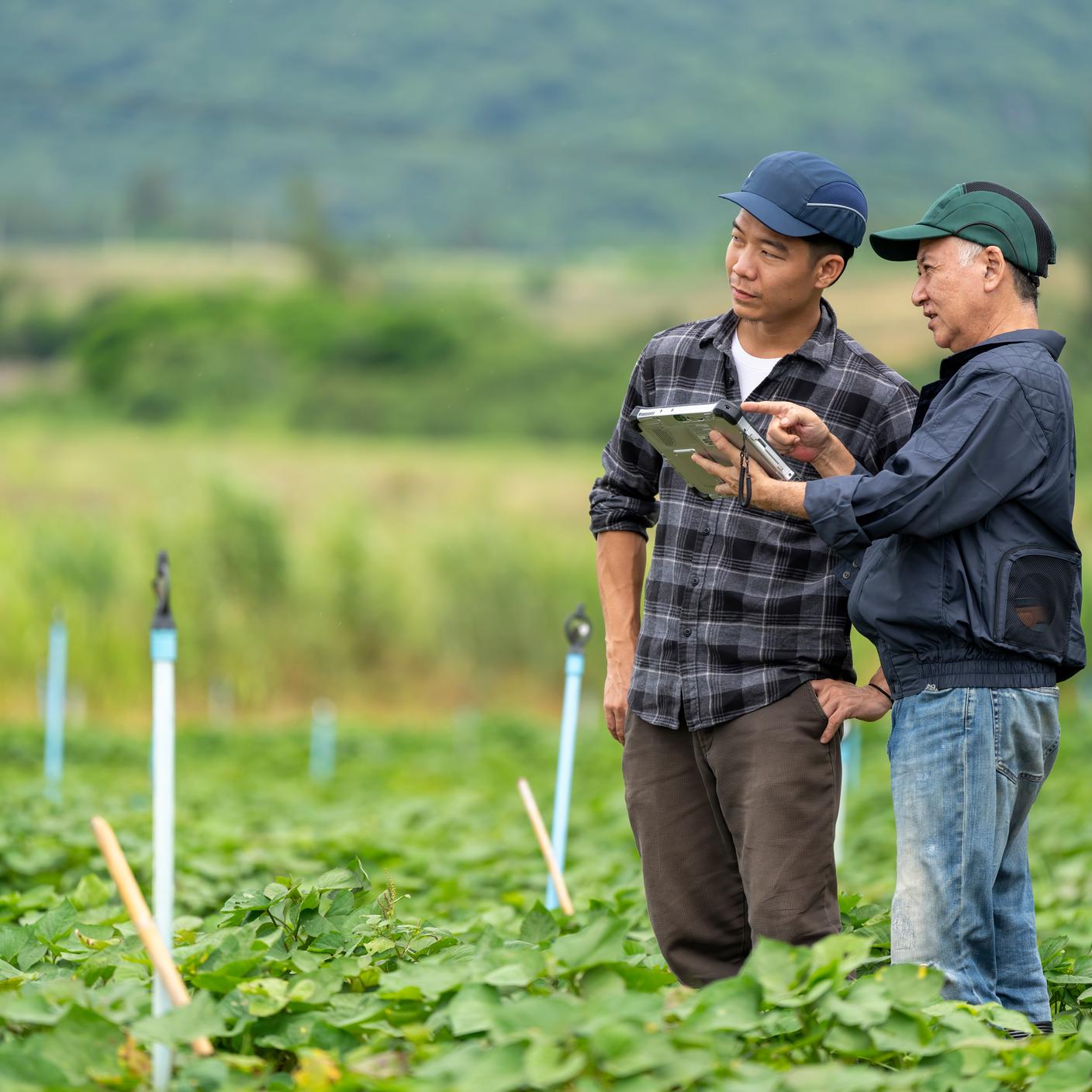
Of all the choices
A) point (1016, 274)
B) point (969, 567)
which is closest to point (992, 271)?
point (1016, 274)

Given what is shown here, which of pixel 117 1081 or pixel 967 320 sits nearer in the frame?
pixel 117 1081

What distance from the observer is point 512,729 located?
17391 millimetres

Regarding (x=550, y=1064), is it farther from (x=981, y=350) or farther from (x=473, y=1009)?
(x=981, y=350)

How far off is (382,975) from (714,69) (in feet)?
390

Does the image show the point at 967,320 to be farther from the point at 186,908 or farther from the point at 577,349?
the point at 577,349

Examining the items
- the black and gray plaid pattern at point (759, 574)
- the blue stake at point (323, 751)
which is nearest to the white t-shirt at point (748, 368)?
the black and gray plaid pattern at point (759, 574)

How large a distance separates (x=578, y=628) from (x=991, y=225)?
75.0 inches

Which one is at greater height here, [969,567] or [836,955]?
[969,567]

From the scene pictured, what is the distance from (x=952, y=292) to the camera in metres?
3.26

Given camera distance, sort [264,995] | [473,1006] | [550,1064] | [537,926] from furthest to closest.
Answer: [537,926] < [264,995] < [473,1006] < [550,1064]

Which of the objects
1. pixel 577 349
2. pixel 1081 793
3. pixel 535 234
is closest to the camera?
pixel 1081 793

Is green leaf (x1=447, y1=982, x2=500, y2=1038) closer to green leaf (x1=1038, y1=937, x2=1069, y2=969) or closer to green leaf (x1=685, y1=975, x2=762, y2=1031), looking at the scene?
green leaf (x1=685, y1=975, x2=762, y2=1031)

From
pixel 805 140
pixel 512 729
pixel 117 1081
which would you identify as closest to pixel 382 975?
pixel 117 1081

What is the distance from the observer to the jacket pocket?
3088mm
